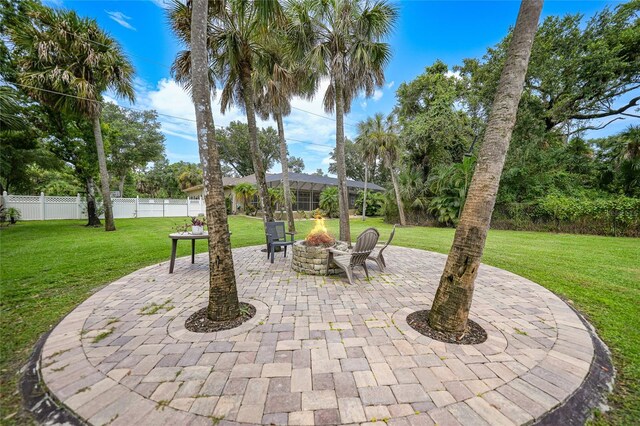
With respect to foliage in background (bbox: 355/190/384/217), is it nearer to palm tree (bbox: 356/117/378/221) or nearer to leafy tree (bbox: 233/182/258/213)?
palm tree (bbox: 356/117/378/221)

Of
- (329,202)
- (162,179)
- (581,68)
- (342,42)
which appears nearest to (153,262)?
(342,42)

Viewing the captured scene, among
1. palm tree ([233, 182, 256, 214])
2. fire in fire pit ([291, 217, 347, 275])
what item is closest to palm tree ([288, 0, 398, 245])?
fire in fire pit ([291, 217, 347, 275])

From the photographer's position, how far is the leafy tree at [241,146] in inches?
1233

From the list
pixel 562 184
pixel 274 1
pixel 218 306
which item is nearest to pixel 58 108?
pixel 274 1

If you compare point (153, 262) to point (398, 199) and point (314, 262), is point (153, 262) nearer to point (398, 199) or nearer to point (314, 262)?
point (314, 262)

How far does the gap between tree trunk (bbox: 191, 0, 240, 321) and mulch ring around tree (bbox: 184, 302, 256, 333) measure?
89 mm

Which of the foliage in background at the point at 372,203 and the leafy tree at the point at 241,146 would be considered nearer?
the foliage in background at the point at 372,203

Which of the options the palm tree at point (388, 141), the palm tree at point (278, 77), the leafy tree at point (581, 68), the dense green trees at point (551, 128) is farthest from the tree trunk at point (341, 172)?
the leafy tree at point (581, 68)

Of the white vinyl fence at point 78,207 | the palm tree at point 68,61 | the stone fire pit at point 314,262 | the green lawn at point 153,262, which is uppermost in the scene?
the palm tree at point 68,61

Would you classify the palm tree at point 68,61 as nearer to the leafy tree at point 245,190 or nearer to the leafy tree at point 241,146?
the leafy tree at point 245,190

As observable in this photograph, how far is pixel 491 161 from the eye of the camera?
2.48m

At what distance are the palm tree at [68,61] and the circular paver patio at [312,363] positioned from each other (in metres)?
10.5

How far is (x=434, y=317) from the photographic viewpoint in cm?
279

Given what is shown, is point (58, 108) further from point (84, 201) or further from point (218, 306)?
point (218, 306)
